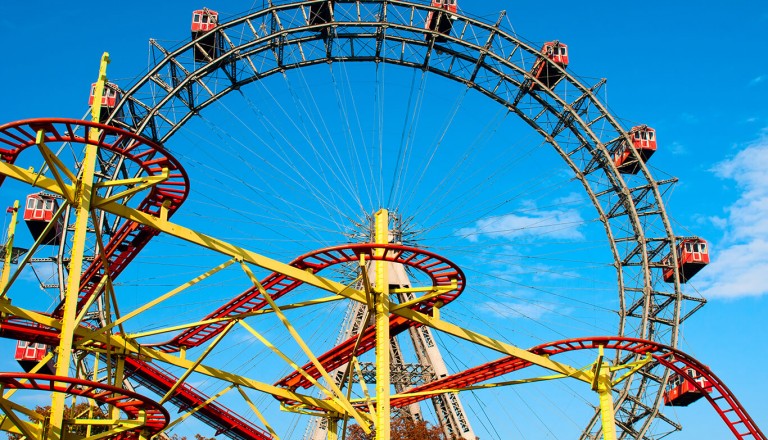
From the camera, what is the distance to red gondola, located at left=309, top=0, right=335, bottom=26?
40.1 m

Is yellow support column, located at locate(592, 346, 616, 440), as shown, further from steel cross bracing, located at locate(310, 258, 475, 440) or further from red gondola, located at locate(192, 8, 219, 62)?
red gondola, located at locate(192, 8, 219, 62)

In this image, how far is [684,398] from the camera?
42.3 metres

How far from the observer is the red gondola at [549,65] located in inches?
1699

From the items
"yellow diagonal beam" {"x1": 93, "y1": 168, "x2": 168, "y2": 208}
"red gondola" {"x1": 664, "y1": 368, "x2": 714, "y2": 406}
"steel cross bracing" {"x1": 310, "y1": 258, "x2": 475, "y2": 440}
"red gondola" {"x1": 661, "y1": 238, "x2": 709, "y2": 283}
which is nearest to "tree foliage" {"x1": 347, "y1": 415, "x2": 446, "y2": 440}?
"steel cross bracing" {"x1": 310, "y1": 258, "x2": 475, "y2": 440}

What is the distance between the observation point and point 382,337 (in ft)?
77.6

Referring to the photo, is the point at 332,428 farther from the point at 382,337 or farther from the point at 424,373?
the point at 424,373

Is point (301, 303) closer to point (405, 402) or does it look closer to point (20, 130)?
point (20, 130)

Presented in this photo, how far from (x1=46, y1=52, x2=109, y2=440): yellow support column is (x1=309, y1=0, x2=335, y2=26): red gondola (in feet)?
64.9

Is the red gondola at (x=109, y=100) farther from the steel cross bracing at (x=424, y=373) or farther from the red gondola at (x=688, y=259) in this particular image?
the red gondola at (x=688, y=259)

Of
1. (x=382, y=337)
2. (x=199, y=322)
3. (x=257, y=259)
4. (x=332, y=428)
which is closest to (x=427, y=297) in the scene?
(x=382, y=337)

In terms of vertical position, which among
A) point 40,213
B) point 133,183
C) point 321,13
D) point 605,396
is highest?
point 321,13

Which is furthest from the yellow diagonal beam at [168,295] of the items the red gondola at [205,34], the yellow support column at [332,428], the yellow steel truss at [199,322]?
the red gondola at [205,34]

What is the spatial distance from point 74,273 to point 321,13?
23.5m

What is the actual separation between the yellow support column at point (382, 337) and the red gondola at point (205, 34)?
18619mm
